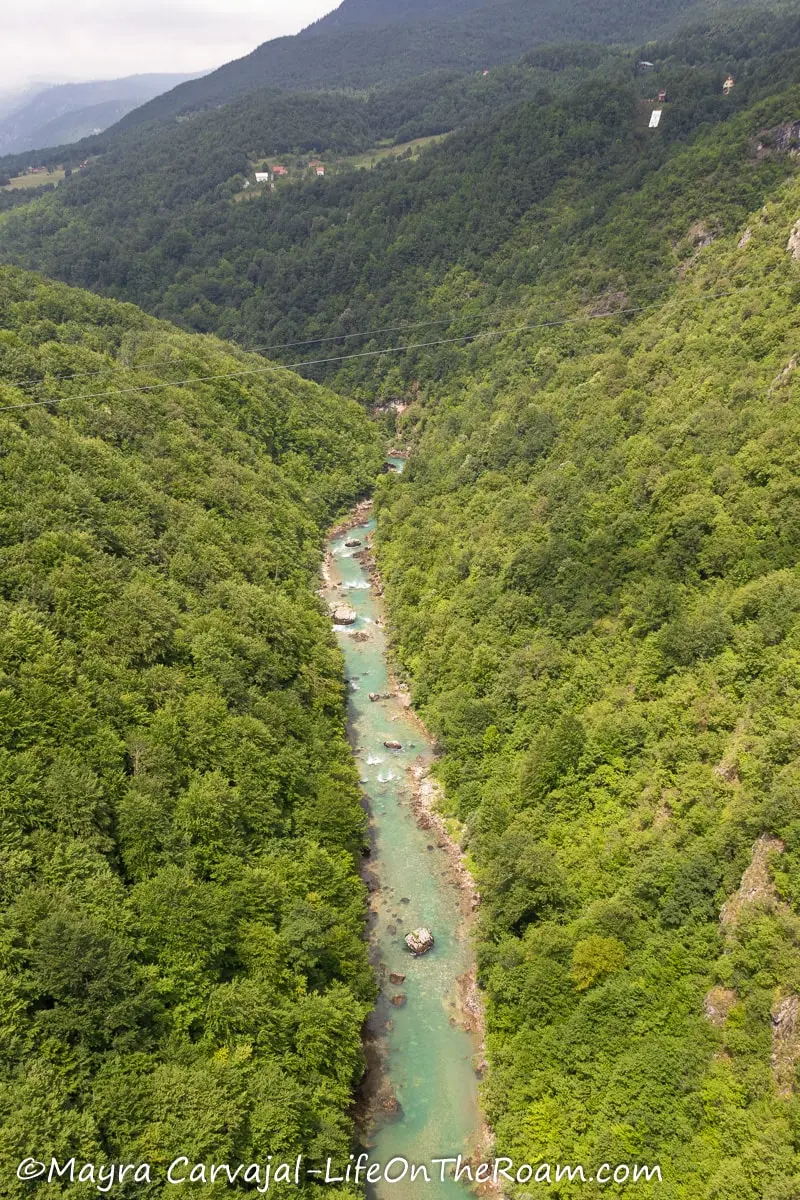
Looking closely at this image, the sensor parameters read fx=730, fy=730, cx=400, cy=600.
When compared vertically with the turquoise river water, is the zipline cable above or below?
above

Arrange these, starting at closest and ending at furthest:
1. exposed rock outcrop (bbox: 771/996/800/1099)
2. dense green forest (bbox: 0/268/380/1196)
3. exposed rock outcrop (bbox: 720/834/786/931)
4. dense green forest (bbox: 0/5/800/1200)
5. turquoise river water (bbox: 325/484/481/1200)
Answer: exposed rock outcrop (bbox: 771/996/800/1099)
dense green forest (bbox: 0/268/380/1196)
dense green forest (bbox: 0/5/800/1200)
exposed rock outcrop (bbox: 720/834/786/931)
turquoise river water (bbox: 325/484/481/1200)

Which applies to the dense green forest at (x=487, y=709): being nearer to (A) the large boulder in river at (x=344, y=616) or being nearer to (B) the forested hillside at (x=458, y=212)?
(B) the forested hillside at (x=458, y=212)

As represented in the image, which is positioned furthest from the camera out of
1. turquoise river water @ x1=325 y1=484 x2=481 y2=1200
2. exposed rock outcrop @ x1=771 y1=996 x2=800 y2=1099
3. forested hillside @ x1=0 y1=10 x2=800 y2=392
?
forested hillside @ x1=0 y1=10 x2=800 y2=392

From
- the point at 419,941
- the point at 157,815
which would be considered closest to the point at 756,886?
the point at 419,941

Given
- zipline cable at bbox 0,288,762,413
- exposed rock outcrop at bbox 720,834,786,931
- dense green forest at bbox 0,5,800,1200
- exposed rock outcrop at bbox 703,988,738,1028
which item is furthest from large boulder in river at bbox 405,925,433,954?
zipline cable at bbox 0,288,762,413

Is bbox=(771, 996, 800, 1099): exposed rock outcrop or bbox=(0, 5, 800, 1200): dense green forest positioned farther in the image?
bbox=(0, 5, 800, 1200): dense green forest

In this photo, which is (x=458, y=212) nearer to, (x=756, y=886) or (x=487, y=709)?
(x=487, y=709)

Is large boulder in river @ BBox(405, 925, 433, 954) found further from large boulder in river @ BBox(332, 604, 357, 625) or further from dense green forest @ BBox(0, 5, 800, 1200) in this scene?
large boulder in river @ BBox(332, 604, 357, 625)
